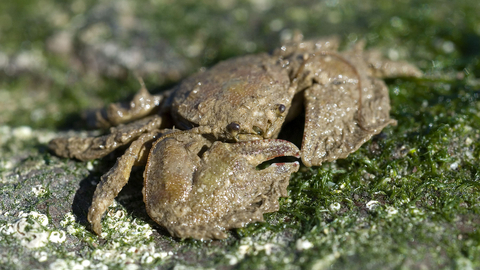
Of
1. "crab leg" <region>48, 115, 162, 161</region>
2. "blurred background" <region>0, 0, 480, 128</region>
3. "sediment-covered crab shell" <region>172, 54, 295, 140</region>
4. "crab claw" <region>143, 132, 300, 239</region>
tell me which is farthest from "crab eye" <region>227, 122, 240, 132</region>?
"blurred background" <region>0, 0, 480, 128</region>

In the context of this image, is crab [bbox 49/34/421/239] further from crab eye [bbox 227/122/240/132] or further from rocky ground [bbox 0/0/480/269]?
rocky ground [bbox 0/0/480/269]

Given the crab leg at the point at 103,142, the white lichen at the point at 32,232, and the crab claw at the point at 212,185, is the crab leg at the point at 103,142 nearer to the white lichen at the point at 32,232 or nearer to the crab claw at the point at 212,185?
the crab claw at the point at 212,185

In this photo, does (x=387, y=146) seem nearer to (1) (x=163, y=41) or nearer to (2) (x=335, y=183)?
(2) (x=335, y=183)

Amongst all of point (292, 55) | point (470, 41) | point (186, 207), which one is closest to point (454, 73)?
point (470, 41)

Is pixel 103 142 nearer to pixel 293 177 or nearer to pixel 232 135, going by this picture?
pixel 232 135

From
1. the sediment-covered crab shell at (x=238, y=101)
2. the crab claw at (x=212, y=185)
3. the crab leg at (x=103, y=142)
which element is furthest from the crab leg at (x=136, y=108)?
the crab claw at (x=212, y=185)

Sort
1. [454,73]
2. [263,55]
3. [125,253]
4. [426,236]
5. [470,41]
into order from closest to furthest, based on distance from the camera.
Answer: [426,236] → [125,253] → [263,55] → [454,73] → [470,41]
